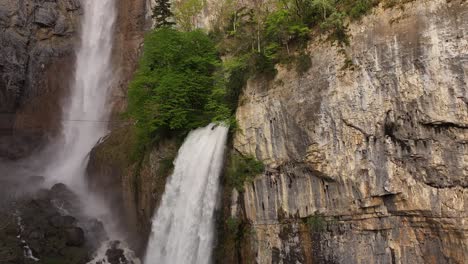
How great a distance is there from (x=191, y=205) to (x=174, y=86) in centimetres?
620

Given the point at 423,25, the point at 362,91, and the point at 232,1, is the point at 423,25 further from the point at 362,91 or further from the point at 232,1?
the point at 232,1

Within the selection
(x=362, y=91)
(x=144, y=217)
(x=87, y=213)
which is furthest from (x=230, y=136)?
(x=87, y=213)

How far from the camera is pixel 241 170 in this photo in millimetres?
14766

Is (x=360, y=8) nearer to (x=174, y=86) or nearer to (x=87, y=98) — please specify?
(x=174, y=86)

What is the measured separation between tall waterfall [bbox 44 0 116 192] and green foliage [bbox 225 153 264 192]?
17671mm

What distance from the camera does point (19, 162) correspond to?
99.9 ft

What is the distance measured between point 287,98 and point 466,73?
5.59 meters

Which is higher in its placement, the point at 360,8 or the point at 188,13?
the point at 188,13

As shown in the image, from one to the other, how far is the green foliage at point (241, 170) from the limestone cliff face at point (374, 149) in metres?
0.41

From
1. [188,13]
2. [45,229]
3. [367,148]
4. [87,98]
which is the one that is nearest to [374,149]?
[367,148]

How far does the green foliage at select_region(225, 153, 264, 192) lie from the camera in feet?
47.3

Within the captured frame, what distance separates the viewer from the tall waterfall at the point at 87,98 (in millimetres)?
30875

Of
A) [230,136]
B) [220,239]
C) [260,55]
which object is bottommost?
[220,239]

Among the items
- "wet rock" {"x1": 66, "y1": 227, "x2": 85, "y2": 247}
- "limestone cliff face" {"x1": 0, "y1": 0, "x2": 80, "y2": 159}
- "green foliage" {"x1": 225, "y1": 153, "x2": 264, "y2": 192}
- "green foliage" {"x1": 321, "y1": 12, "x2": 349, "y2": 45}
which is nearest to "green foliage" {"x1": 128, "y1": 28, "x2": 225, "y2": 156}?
"green foliage" {"x1": 225, "y1": 153, "x2": 264, "y2": 192}
